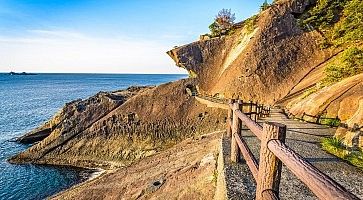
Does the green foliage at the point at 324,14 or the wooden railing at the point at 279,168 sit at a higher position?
the green foliage at the point at 324,14

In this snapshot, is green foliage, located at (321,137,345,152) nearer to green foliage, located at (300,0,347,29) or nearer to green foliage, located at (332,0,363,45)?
green foliage, located at (332,0,363,45)

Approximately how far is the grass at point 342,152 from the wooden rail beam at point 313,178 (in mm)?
6343

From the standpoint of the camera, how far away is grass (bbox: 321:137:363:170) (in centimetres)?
861

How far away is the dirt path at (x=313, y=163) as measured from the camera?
6.56 meters

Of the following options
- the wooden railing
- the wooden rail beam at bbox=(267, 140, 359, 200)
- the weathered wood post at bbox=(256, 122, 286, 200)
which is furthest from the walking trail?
the wooden rail beam at bbox=(267, 140, 359, 200)

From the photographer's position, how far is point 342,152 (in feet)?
31.1

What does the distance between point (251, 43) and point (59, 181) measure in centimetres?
2437

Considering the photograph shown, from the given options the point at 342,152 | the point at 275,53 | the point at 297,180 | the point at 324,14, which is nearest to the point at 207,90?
the point at 275,53

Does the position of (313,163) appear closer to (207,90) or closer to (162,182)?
(162,182)

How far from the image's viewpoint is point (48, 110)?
63.8 metres

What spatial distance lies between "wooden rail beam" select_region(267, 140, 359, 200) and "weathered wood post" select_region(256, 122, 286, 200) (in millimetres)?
183

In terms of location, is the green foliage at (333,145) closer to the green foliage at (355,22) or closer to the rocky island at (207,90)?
the rocky island at (207,90)

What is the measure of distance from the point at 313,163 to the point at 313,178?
6.69m

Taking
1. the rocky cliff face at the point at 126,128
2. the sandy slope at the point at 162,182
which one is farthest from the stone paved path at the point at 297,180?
the rocky cliff face at the point at 126,128
